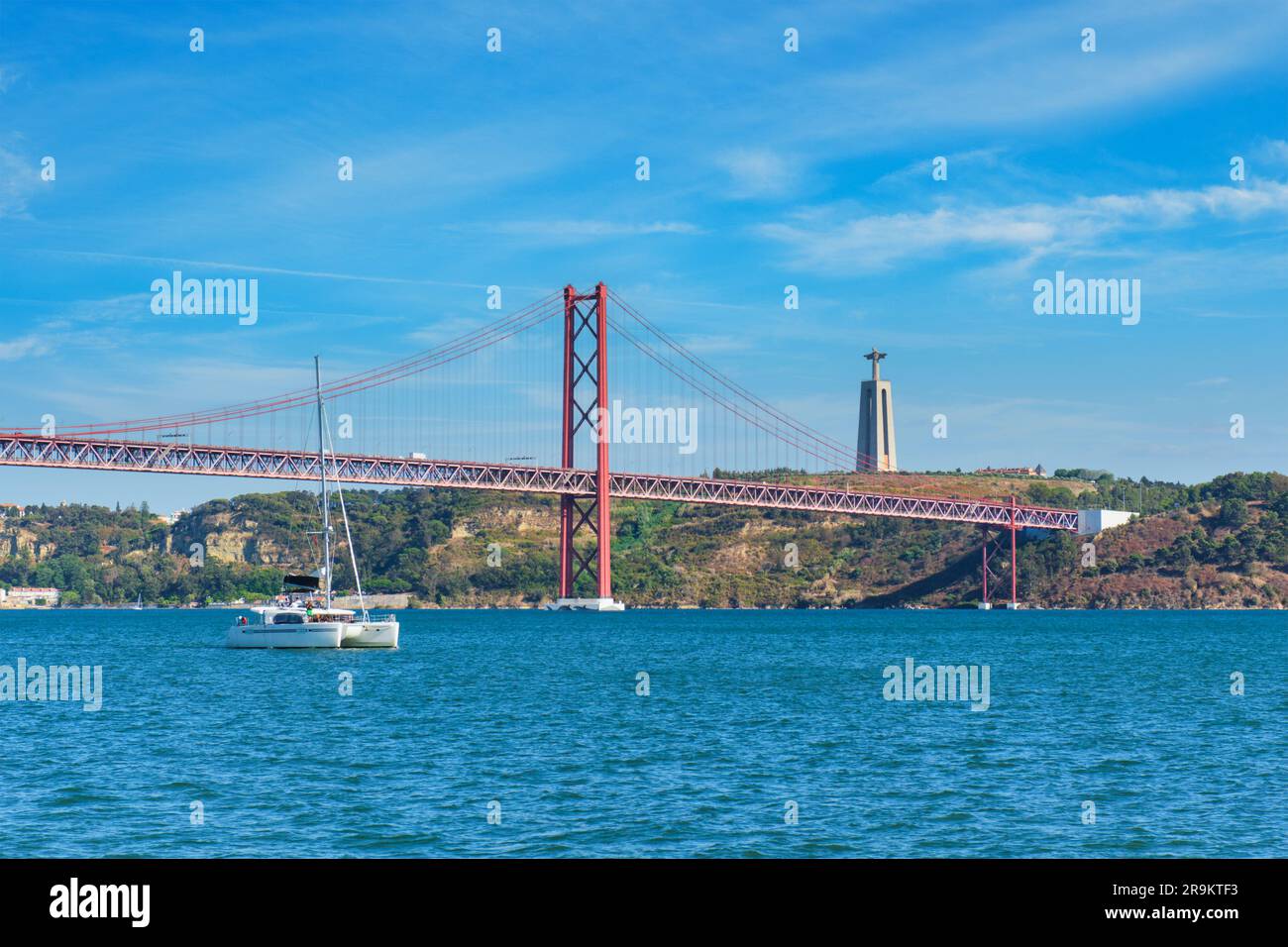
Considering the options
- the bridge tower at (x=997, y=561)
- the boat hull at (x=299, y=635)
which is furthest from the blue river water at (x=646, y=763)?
the bridge tower at (x=997, y=561)

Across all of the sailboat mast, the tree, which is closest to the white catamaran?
the sailboat mast

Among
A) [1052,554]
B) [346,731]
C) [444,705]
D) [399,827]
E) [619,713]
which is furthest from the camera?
[1052,554]

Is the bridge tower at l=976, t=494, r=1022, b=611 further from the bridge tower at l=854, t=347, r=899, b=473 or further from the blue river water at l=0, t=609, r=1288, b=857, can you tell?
the blue river water at l=0, t=609, r=1288, b=857

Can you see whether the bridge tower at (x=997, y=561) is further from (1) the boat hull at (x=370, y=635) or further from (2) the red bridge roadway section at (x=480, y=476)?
(1) the boat hull at (x=370, y=635)
